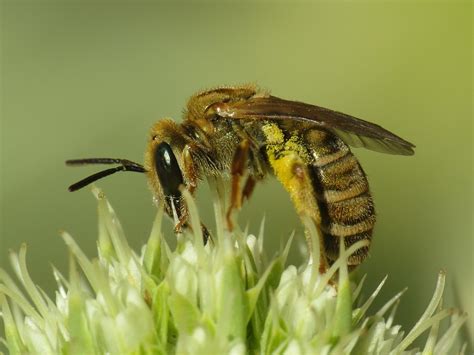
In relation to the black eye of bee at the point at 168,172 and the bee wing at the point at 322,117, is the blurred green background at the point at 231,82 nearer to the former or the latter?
the bee wing at the point at 322,117

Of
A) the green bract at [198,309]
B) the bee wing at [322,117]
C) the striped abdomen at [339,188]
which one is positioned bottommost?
the green bract at [198,309]

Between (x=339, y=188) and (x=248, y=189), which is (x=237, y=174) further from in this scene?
(x=339, y=188)

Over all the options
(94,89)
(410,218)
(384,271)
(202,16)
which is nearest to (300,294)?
(384,271)

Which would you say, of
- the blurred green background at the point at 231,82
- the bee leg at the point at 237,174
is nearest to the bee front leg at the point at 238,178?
the bee leg at the point at 237,174

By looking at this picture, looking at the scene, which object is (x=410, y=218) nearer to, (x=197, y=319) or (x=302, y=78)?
(x=302, y=78)

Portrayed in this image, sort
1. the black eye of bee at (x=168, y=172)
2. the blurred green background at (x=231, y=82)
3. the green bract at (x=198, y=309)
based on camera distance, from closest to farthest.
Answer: the green bract at (x=198, y=309)
the black eye of bee at (x=168, y=172)
the blurred green background at (x=231, y=82)

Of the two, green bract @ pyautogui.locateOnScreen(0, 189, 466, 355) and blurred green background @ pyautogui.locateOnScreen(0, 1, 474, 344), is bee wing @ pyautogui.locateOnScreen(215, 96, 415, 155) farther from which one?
blurred green background @ pyautogui.locateOnScreen(0, 1, 474, 344)

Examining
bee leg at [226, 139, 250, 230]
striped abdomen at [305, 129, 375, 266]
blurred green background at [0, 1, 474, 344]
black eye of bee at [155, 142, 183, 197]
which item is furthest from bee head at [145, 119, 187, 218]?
blurred green background at [0, 1, 474, 344]

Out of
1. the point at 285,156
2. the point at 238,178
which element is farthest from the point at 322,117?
the point at 238,178
